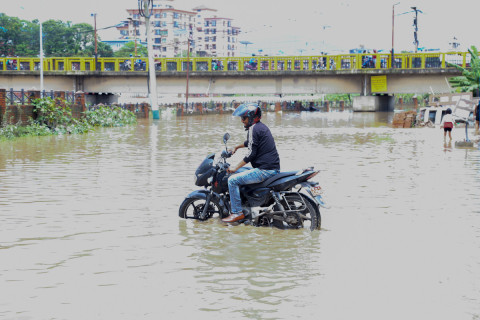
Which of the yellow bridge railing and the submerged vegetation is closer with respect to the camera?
the submerged vegetation

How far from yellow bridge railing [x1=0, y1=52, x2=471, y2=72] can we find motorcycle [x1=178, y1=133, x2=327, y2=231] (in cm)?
4723

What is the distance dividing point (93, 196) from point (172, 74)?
4635cm

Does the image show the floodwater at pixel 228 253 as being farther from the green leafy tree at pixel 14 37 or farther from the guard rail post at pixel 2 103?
the green leafy tree at pixel 14 37

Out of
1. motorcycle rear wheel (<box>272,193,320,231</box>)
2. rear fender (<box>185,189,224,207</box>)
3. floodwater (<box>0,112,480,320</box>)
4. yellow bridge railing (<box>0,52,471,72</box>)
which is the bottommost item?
floodwater (<box>0,112,480,320</box>)

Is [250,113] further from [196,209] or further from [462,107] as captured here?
[462,107]

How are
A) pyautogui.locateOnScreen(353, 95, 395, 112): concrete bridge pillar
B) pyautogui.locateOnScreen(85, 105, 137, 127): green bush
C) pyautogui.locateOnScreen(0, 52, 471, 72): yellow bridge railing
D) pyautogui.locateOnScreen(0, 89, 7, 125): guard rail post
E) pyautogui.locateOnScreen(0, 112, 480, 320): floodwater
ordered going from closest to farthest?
1. pyautogui.locateOnScreen(0, 112, 480, 320): floodwater
2. pyautogui.locateOnScreen(0, 89, 7, 125): guard rail post
3. pyautogui.locateOnScreen(85, 105, 137, 127): green bush
4. pyautogui.locateOnScreen(0, 52, 471, 72): yellow bridge railing
5. pyautogui.locateOnScreen(353, 95, 395, 112): concrete bridge pillar

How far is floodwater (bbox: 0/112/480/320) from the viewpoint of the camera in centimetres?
551

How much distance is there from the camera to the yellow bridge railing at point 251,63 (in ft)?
181

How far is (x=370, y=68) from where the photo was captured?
5506 centimetres

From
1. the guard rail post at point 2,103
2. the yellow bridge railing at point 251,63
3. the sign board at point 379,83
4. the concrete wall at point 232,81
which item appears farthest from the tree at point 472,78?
the guard rail post at point 2,103

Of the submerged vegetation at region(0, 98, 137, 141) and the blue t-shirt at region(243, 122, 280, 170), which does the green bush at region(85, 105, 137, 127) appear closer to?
the submerged vegetation at region(0, 98, 137, 141)

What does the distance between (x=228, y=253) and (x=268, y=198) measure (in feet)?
5.02

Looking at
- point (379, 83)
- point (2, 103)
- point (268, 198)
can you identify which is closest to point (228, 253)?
point (268, 198)

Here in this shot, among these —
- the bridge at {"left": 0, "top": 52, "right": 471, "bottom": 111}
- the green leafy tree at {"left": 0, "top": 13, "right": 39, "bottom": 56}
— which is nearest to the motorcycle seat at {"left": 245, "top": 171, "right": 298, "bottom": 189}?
the bridge at {"left": 0, "top": 52, "right": 471, "bottom": 111}
